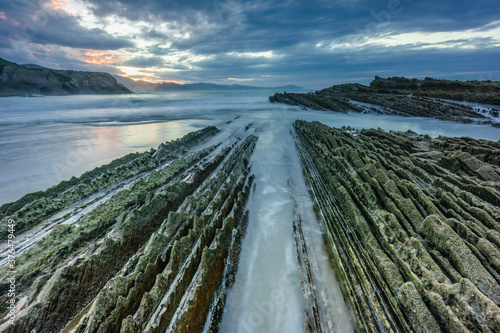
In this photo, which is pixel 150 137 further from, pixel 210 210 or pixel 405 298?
pixel 405 298

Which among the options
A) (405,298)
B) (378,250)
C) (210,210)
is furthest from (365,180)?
(210,210)

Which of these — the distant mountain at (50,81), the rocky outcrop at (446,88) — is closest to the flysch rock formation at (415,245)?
the rocky outcrop at (446,88)

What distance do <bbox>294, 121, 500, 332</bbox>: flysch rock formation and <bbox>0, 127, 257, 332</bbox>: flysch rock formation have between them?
1.62 metres

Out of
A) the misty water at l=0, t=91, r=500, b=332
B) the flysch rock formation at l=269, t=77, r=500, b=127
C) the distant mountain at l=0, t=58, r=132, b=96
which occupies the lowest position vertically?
the misty water at l=0, t=91, r=500, b=332

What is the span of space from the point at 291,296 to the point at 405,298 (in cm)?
147

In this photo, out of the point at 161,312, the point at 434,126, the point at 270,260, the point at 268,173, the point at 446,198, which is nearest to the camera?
the point at 161,312

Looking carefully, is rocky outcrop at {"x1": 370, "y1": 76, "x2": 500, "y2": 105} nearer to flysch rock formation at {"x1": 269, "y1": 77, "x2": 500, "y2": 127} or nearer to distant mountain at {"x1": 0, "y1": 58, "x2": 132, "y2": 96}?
flysch rock formation at {"x1": 269, "y1": 77, "x2": 500, "y2": 127}

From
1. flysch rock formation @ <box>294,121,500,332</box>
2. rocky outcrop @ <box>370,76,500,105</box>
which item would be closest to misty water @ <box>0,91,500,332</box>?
flysch rock formation @ <box>294,121,500,332</box>

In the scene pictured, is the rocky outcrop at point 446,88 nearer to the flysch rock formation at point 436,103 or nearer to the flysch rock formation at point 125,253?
the flysch rock formation at point 436,103

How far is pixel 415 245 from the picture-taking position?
3221mm

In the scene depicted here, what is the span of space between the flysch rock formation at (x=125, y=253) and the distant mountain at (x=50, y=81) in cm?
10042

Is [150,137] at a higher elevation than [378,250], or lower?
higher

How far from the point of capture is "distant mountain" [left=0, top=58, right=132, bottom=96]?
230ft

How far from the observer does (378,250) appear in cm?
350
